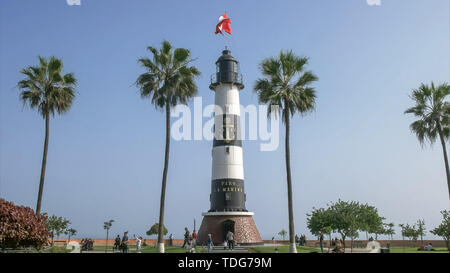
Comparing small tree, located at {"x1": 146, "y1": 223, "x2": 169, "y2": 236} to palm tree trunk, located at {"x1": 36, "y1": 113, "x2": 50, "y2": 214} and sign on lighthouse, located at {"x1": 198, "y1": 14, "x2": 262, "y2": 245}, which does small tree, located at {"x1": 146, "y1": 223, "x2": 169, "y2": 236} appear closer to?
sign on lighthouse, located at {"x1": 198, "y1": 14, "x2": 262, "y2": 245}

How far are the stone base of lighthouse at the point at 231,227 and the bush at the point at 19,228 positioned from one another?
61.2 ft

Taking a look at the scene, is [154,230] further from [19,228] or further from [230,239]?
[19,228]

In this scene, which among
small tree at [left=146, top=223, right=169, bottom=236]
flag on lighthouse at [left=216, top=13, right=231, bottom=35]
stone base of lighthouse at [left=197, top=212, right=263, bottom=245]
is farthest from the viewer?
small tree at [left=146, top=223, right=169, bottom=236]

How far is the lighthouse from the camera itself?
130 ft

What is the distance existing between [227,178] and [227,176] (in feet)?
0.68

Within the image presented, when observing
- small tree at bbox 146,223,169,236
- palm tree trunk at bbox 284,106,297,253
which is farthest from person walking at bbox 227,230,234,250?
small tree at bbox 146,223,169,236

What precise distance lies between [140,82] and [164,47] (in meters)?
3.44

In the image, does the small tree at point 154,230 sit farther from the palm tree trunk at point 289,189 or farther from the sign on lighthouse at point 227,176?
the palm tree trunk at point 289,189

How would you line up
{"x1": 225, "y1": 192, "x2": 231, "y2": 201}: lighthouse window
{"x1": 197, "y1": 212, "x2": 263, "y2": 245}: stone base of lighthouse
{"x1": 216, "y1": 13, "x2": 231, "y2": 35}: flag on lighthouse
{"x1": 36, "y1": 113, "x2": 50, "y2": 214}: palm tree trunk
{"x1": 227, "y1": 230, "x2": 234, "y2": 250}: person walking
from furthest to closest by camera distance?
{"x1": 216, "y1": 13, "x2": 231, "y2": 35}: flag on lighthouse
{"x1": 225, "y1": 192, "x2": 231, "y2": 201}: lighthouse window
{"x1": 197, "y1": 212, "x2": 263, "y2": 245}: stone base of lighthouse
{"x1": 227, "y1": 230, "x2": 234, "y2": 250}: person walking
{"x1": 36, "y1": 113, "x2": 50, "y2": 214}: palm tree trunk

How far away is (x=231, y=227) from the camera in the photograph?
3934 centimetres

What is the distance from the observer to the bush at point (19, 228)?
22.0 metres

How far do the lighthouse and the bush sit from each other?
19.0 meters
